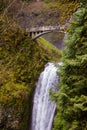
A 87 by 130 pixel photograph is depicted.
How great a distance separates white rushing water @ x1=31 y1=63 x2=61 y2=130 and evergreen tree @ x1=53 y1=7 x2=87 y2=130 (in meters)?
4.15

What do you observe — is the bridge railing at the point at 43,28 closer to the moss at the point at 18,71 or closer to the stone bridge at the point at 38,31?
the stone bridge at the point at 38,31

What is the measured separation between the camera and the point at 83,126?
A: 8953mm

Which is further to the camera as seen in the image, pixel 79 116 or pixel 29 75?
pixel 29 75

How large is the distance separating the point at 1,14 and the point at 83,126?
11.5 m

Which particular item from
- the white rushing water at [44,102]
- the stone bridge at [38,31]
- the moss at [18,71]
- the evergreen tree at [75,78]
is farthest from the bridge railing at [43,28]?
the evergreen tree at [75,78]

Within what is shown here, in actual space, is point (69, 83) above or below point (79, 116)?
above

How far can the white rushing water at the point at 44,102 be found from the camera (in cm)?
1420

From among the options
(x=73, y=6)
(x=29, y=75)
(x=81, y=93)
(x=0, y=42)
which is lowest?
(x=29, y=75)

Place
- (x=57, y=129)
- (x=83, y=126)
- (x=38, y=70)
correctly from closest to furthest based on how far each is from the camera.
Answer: (x=83, y=126) < (x=57, y=129) < (x=38, y=70)

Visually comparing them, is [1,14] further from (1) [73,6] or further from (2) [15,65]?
(1) [73,6]

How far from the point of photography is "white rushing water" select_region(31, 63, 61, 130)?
46.6ft

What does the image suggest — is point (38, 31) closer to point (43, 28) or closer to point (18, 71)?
point (43, 28)

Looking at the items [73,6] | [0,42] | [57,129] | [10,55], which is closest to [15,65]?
[10,55]

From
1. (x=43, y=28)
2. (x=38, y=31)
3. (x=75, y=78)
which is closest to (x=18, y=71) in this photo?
(x=38, y=31)
